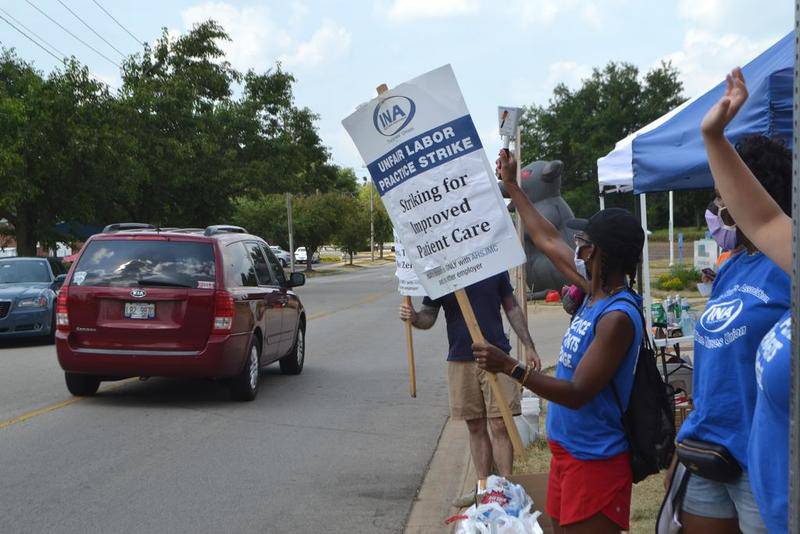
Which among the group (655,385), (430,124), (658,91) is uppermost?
(658,91)

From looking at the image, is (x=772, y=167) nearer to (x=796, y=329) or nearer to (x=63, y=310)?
(x=796, y=329)

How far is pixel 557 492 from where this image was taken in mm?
3758

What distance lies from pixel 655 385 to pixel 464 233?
1.14 meters

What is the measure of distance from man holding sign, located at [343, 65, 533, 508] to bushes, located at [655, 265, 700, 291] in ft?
80.9

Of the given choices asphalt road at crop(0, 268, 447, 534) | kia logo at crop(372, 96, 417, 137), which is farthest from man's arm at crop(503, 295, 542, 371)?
kia logo at crop(372, 96, 417, 137)

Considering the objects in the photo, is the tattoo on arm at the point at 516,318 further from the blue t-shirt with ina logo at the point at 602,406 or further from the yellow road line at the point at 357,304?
the yellow road line at the point at 357,304

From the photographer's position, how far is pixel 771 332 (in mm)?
2719

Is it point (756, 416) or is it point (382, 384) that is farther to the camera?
point (382, 384)

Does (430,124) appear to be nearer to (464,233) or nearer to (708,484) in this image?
(464,233)

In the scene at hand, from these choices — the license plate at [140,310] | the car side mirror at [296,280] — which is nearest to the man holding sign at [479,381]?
the license plate at [140,310]

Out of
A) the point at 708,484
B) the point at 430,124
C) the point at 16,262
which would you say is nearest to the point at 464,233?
the point at 430,124

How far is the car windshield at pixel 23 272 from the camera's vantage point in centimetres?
1752

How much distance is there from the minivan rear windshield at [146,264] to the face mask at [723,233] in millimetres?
7303

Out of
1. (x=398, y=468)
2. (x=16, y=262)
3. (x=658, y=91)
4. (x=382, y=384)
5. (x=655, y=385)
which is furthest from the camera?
(x=658, y=91)
